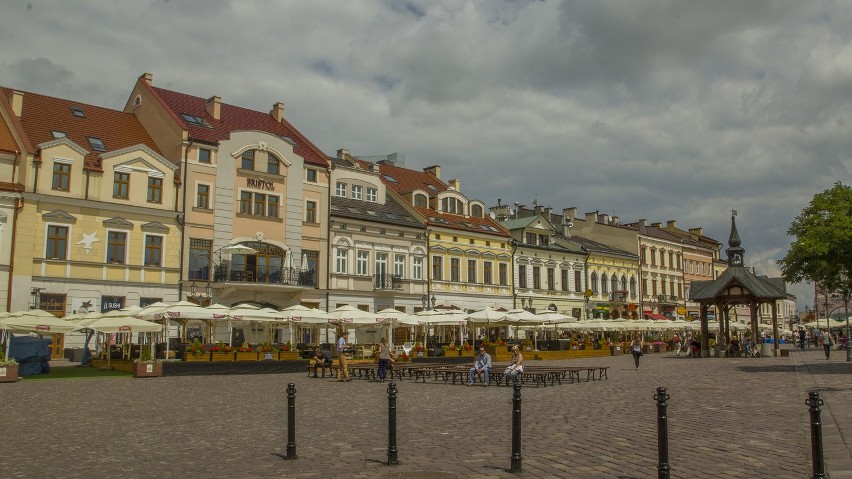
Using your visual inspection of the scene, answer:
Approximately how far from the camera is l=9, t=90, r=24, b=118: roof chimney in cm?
3619

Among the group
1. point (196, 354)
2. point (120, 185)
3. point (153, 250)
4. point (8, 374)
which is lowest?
point (8, 374)

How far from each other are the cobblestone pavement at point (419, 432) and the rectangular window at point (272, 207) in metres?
20.6

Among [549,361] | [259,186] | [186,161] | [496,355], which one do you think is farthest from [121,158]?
[549,361]

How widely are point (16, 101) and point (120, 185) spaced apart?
6.45 m

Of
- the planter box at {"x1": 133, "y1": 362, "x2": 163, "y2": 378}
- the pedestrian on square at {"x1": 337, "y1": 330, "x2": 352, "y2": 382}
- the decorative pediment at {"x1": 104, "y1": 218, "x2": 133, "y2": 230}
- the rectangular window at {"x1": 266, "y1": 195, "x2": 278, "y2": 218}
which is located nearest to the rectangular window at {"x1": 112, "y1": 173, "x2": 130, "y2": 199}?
the decorative pediment at {"x1": 104, "y1": 218, "x2": 133, "y2": 230}

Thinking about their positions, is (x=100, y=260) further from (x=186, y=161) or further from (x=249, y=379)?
(x=249, y=379)

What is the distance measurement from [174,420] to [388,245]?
32.3 meters

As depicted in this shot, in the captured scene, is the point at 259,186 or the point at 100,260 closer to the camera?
the point at 100,260

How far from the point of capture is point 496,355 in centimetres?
4028

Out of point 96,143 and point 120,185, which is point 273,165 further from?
point 96,143

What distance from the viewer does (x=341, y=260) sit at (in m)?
44.1

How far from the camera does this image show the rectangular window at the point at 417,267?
47500 millimetres

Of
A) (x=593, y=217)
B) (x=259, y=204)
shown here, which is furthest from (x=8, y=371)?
(x=593, y=217)

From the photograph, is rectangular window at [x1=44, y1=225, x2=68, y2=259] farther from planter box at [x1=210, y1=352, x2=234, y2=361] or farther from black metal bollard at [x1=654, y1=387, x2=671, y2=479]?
black metal bollard at [x1=654, y1=387, x2=671, y2=479]
